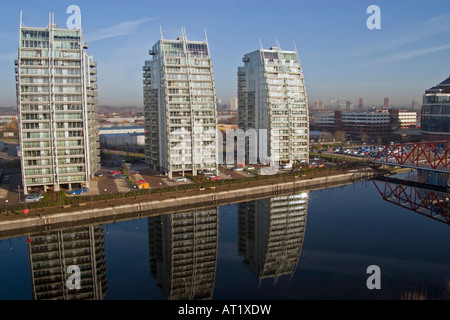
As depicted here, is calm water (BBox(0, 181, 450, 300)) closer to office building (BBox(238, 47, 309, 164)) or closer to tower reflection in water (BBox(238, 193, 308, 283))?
tower reflection in water (BBox(238, 193, 308, 283))

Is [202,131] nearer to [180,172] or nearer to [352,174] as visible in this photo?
[180,172]

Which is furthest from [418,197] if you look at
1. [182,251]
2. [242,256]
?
[182,251]

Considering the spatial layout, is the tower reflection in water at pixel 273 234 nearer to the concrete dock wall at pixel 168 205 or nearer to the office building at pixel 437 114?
the concrete dock wall at pixel 168 205

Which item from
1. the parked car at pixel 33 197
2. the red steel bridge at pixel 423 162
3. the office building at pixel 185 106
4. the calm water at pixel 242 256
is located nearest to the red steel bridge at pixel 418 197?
the calm water at pixel 242 256

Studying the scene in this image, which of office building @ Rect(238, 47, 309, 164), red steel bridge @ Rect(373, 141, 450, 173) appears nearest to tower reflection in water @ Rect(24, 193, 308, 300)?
office building @ Rect(238, 47, 309, 164)

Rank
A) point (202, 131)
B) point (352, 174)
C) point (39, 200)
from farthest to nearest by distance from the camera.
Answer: point (352, 174) → point (202, 131) → point (39, 200)
